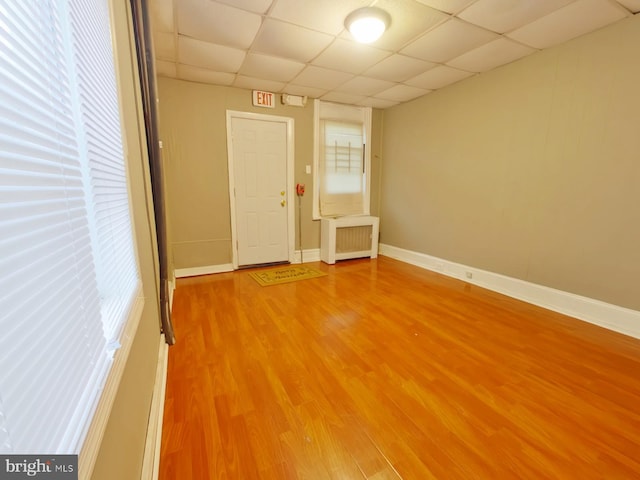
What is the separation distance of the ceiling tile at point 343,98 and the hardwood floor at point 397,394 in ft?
9.78

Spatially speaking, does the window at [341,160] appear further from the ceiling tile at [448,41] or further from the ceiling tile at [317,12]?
the ceiling tile at [317,12]

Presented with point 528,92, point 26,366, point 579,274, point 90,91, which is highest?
point 528,92

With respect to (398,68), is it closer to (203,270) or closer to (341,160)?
(341,160)

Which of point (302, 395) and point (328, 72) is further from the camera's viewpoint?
point (328, 72)

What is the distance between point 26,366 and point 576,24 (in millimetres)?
3636

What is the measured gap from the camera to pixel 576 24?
2.23 metres

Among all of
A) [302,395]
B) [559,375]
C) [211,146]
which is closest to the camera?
[302,395]

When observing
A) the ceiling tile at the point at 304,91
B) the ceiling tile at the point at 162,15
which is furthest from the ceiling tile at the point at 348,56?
the ceiling tile at the point at 162,15

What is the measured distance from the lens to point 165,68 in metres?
3.05

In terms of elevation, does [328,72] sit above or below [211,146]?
above

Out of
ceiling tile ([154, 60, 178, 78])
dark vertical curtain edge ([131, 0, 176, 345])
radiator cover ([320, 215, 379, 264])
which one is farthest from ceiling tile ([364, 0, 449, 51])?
radiator cover ([320, 215, 379, 264])

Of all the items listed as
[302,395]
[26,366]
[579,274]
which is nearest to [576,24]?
[579,274]

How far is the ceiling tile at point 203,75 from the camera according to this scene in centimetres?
309

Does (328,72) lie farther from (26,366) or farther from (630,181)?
(26,366)
